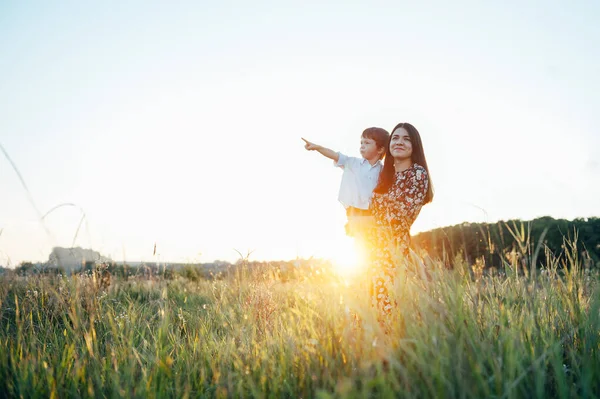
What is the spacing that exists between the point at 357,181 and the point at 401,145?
1.22m

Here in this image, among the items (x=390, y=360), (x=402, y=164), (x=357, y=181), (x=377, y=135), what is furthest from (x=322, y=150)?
(x=390, y=360)

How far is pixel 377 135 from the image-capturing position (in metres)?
5.41

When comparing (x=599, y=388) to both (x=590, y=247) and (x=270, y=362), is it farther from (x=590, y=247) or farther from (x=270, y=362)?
(x=590, y=247)

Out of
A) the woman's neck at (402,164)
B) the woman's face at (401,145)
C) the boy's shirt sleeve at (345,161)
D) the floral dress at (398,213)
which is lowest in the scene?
the floral dress at (398,213)

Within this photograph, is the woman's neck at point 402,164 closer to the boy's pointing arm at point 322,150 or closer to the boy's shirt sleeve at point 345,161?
the boy's shirt sleeve at point 345,161

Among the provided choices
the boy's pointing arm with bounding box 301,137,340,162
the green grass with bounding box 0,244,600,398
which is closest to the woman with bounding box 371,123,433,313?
the green grass with bounding box 0,244,600,398

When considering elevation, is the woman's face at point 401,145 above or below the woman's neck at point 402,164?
above

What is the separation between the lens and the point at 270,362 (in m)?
2.35

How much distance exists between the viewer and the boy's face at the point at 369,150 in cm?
541

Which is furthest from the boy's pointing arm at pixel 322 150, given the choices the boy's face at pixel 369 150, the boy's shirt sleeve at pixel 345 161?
the boy's face at pixel 369 150

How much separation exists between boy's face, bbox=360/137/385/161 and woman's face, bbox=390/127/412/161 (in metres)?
0.93

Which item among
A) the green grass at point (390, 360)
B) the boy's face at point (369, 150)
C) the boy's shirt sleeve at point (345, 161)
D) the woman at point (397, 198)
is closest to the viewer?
the green grass at point (390, 360)

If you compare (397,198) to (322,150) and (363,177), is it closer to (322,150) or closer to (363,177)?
(363,177)

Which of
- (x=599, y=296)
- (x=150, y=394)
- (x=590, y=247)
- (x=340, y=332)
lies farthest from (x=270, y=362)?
(x=590, y=247)
